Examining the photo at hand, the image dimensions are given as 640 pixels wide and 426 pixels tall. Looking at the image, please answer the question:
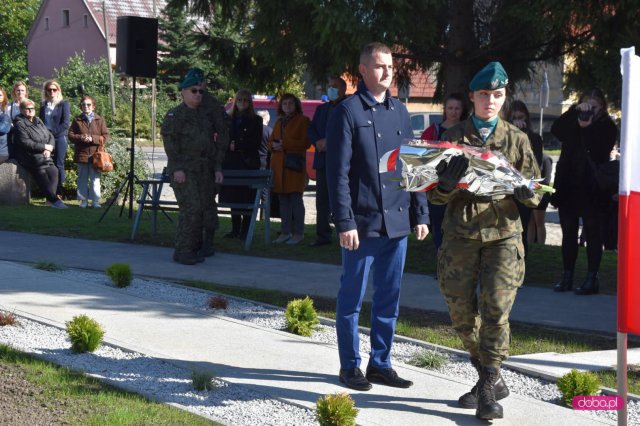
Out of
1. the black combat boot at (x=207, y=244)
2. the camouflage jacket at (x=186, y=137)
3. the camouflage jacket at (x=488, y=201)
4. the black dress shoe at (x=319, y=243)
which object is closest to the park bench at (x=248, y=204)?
the black dress shoe at (x=319, y=243)

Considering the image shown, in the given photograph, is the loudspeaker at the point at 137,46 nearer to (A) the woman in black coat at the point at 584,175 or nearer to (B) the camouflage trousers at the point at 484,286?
(A) the woman in black coat at the point at 584,175

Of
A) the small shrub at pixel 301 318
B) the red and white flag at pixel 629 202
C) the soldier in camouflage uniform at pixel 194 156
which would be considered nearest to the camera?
the red and white flag at pixel 629 202

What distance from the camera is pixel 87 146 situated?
17594mm

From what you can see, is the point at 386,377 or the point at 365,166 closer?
the point at 365,166

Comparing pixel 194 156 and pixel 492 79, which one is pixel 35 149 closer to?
pixel 194 156

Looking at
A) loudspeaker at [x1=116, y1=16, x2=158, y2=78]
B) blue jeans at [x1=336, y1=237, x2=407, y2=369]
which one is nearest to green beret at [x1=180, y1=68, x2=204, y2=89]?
loudspeaker at [x1=116, y1=16, x2=158, y2=78]

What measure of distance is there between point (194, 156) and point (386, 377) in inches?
215

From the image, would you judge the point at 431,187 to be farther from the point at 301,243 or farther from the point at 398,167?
the point at 301,243

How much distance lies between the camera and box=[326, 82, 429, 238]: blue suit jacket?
5887mm

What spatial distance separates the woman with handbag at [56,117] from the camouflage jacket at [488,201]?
13560 millimetres

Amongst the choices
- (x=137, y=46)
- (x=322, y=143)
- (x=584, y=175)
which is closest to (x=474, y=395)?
(x=584, y=175)

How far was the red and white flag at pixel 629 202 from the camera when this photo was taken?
4.11 metres

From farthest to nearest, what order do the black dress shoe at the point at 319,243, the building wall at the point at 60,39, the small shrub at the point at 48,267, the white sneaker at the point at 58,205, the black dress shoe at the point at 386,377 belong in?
the building wall at the point at 60,39 → the white sneaker at the point at 58,205 → the black dress shoe at the point at 319,243 → the small shrub at the point at 48,267 → the black dress shoe at the point at 386,377

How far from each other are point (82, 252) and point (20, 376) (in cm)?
590
